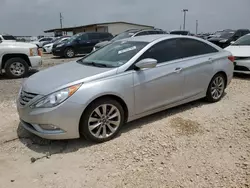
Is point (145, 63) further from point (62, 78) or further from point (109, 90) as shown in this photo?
point (62, 78)

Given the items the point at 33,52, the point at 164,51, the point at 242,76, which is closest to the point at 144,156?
the point at 164,51

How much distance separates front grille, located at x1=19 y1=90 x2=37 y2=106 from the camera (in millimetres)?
3351

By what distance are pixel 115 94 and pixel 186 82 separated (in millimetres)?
1563

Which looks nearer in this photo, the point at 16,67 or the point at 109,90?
the point at 109,90

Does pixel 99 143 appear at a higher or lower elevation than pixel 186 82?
lower

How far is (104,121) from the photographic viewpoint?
11.5 feet

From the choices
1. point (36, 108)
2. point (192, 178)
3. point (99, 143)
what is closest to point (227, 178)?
point (192, 178)

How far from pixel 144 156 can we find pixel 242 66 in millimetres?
5563

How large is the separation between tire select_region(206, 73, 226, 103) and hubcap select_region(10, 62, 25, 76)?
629 cm

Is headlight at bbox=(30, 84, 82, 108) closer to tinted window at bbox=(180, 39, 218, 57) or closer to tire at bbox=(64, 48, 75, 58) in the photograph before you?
tinted window at bbox=(180, 39, 218, 57)

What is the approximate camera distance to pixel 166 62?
13.7ft

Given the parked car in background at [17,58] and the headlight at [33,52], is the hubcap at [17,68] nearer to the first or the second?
the parked car in background at [17,58]

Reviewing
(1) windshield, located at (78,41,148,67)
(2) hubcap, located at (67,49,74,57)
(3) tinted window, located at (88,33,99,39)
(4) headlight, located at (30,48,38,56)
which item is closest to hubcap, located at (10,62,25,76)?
(4) headlight, located at (30,48,38,56)

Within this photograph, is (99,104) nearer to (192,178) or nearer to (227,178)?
(192,178)
